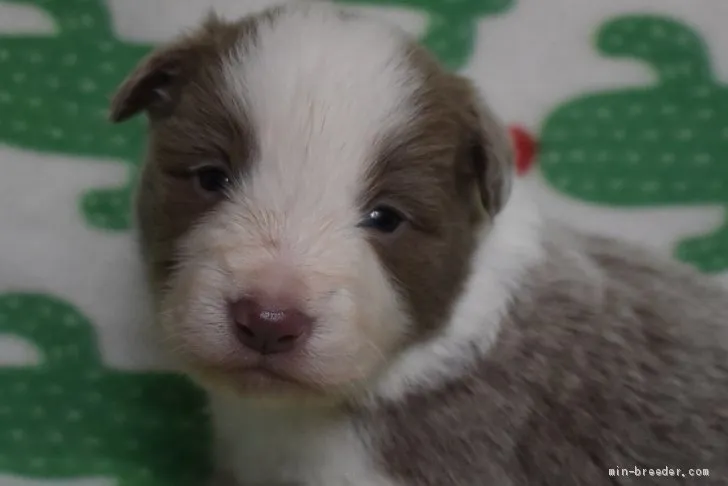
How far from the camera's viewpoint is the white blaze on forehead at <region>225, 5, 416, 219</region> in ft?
7.09

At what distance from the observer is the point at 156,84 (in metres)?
2.44

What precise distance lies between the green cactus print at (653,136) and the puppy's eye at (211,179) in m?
1.46

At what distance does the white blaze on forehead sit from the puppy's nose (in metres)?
0.21

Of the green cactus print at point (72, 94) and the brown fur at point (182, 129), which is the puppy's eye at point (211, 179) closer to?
the brown fur at point (182, 129)

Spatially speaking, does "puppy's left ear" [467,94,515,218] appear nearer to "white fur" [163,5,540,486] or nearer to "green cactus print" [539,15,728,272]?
"white fur" [163,5,540,486]

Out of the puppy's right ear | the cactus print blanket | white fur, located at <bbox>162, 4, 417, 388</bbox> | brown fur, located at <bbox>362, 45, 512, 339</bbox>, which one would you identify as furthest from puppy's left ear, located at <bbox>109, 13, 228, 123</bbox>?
the cactus print blanket

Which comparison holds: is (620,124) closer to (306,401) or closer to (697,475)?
(697,475)

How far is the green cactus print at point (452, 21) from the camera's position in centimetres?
341

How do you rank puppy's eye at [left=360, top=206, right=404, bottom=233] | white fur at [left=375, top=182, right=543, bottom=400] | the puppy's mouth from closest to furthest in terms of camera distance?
the puppy's mouth
puppy's eye at [left=360, top=206, right=404, bottom=233]
white fur at [left=375, top=182, right=543, bottom=400]

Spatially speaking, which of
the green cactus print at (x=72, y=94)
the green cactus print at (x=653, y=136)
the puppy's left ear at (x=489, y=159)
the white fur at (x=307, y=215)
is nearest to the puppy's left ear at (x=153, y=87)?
the white fur at (x=307, y=215)

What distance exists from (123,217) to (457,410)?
1.25 meters

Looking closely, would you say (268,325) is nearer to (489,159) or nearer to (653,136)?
(489,159)

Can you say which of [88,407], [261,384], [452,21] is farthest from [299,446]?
[452,21]

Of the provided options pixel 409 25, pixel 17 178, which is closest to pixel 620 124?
pixel 409 25
